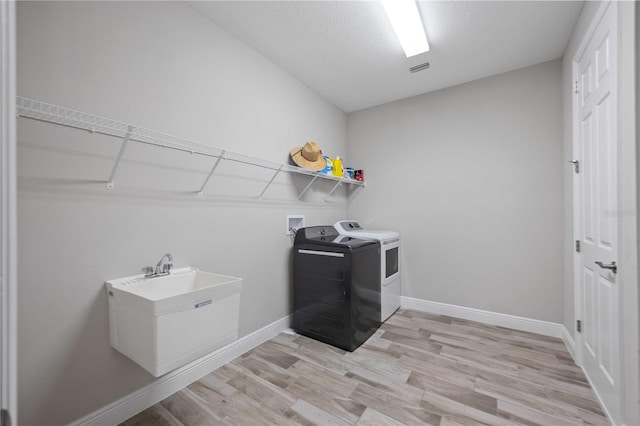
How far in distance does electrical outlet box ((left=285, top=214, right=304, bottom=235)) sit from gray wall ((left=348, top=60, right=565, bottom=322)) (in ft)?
3.51

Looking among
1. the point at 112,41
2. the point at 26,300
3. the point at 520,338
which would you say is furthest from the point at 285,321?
the point at 112,41

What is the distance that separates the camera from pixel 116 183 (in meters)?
1.41

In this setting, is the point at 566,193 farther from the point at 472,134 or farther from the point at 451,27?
the point at 451,27

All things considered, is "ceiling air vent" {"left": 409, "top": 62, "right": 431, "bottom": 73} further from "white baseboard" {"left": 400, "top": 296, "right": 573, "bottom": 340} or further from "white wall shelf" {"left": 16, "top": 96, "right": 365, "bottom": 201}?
"white baseboard" {"left": 400, "top": 296, "right": 573, "bottom": 340}

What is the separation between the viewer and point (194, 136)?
1.78 metres

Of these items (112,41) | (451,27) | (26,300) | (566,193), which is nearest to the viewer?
(26,300)

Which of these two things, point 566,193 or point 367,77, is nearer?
point 566,193

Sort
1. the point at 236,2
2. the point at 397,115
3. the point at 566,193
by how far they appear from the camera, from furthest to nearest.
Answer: the point at 397,115
the point at 566,193
the point at 236,2

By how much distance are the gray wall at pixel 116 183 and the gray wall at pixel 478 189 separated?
5.83 feet

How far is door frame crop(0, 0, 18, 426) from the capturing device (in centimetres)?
51

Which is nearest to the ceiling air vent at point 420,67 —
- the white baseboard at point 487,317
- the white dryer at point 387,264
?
the white dryer at point 387,264

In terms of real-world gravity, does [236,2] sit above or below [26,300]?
above

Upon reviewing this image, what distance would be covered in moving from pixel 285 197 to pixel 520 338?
251 centimetres

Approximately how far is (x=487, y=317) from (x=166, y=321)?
288 cm
